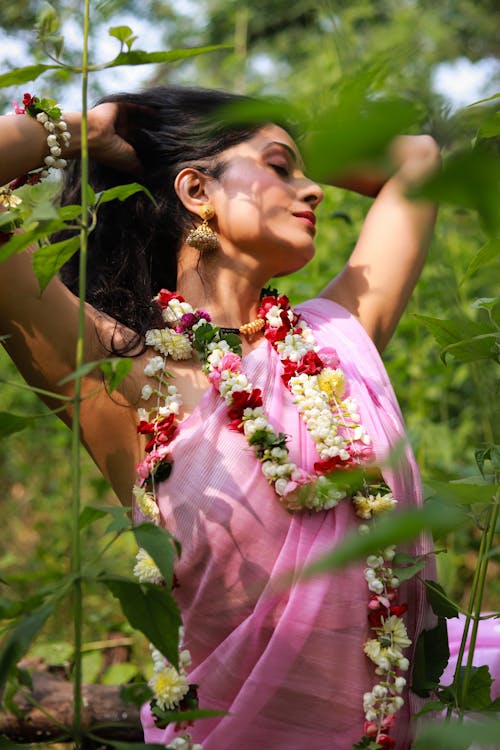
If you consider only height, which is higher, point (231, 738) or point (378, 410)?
point (378, 410)

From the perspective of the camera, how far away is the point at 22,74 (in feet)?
2.50

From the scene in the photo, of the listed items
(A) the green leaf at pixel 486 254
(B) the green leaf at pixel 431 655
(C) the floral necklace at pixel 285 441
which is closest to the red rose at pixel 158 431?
(C) the floral necklace at pixel 285 441

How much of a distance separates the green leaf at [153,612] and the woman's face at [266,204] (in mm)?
782

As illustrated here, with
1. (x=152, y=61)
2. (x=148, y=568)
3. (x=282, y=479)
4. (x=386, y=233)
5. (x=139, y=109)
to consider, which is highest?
(x=139, y=109)

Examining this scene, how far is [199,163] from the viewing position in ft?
4.97

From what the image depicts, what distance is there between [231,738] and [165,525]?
0.96ft

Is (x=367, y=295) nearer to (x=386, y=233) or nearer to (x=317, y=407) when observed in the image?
(x=386, y=233)

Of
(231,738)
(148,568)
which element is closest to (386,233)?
(148,568)

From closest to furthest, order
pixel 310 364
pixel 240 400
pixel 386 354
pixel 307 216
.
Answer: pixel 240 400, pixel 310 364, pixel 307 216, pixel 386 354

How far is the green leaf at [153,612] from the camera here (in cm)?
71

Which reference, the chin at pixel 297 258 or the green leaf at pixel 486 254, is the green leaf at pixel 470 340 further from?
the chin at pixel 297 258

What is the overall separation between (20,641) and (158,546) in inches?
5.5

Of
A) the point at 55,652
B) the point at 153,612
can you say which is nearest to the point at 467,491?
the point at 153,612

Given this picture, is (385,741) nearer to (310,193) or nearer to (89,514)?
(89,514)
